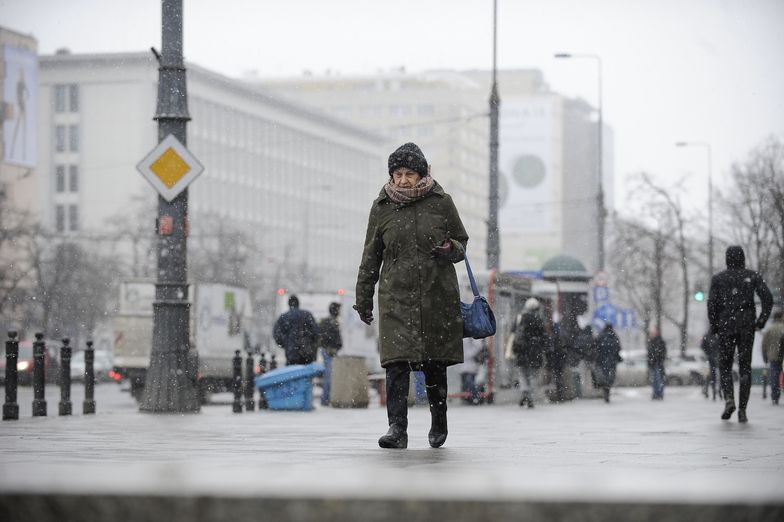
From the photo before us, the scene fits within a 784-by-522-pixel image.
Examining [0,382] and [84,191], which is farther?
[84,191]

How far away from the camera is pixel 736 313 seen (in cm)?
1405

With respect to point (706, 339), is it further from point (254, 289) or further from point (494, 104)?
point (254, 289)

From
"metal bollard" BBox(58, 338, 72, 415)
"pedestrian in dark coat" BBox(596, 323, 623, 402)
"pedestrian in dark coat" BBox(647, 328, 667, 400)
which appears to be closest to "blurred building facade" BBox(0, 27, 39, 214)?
"pedestrian in dark coat" BBox(647, 328, 667, 400)

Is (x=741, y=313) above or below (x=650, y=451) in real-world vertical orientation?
above

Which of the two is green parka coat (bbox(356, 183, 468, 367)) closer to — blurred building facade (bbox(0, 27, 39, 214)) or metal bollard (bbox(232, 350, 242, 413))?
metal bollard (bbox(232, 350, 242, 413))

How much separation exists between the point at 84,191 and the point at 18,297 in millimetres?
46573

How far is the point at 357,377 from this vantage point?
77.9ft

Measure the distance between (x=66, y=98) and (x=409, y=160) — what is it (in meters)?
106

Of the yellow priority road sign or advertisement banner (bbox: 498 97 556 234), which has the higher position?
advertisement banner (bbox: 498 97 556 234)

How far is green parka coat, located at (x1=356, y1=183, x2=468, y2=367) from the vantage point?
27.9 ft

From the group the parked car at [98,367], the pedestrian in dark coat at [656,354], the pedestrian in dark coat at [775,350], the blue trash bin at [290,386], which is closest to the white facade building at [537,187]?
the parked car at [98,367]

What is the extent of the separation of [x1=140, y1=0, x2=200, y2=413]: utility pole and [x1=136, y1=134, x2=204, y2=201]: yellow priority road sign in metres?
0.20

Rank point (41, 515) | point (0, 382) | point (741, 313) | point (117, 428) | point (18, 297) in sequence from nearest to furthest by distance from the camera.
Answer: point (41, 515) → point (117, 428) → point (741, 313) → point (0, 382) → point (18, 297)

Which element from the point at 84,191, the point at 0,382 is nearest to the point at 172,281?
the point at 0,382
